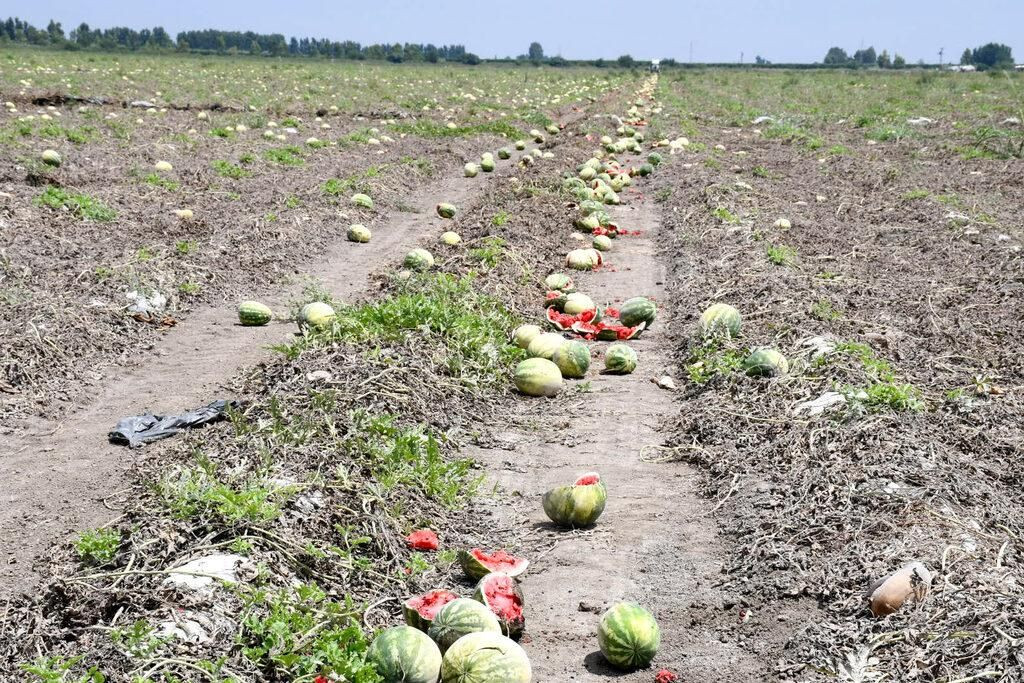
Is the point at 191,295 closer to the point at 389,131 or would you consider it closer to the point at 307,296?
the point at 307,296

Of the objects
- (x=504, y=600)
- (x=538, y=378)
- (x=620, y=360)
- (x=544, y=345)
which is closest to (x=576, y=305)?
(x=544, y=345)

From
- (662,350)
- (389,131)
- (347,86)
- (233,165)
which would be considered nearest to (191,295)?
(662,350)

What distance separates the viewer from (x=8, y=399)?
7.02 metres

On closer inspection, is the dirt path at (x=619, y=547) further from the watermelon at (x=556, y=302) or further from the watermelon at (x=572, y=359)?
the watermelon at (x=556, y=302)

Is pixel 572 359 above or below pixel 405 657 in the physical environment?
above

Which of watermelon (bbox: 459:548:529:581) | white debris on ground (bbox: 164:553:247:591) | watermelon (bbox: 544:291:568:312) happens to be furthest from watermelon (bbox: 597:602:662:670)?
watermelon (bbox: 544:291:568:312)

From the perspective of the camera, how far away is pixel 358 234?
12.7 meters

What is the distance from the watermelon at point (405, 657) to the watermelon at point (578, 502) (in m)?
1.56

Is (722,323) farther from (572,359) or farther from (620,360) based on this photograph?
(572,359)

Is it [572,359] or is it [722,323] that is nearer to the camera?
[572,359]

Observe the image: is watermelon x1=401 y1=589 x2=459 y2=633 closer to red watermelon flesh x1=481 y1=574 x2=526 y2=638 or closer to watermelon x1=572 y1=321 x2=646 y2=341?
red watermelon flesh x1=481 y1=574 x2=526 y2=638

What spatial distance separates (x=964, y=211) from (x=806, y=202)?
8.29ft

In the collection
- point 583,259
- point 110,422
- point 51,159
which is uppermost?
point 51,159

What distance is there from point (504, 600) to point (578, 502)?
103cm
